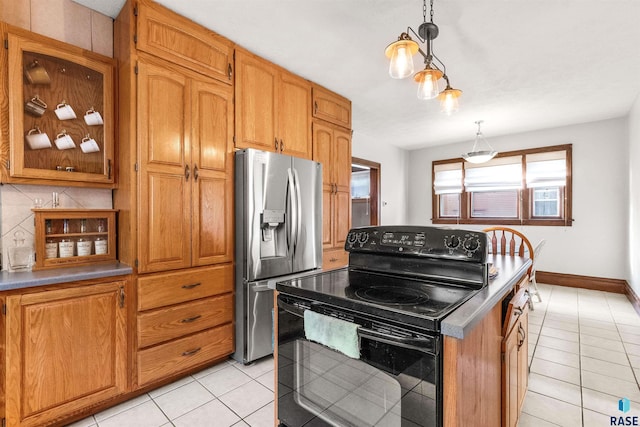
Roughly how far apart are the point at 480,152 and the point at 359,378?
13.0ft

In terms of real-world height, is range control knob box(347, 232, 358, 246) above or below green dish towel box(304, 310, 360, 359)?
above

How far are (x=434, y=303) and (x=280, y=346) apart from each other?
2.28 feet

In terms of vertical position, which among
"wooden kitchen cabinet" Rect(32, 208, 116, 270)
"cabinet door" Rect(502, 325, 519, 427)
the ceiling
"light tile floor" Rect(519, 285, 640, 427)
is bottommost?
Result: "light tile floor" Rect(519, 285, 640, 427)

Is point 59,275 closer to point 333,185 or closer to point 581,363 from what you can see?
point 333,185

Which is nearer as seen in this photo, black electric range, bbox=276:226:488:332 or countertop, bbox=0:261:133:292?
black electric range, bbox=276:226:488:332

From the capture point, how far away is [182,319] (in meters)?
2.14

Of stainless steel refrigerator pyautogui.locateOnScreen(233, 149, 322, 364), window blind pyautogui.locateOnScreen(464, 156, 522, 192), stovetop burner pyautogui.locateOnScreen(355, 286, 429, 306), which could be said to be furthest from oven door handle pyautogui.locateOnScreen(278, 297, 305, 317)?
window blind pyautogui.locateOnScreen(464, 156, 522, 192)

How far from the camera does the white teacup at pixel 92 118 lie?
2.08 metres

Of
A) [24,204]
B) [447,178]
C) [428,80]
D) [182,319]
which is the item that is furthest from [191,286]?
[447,178]

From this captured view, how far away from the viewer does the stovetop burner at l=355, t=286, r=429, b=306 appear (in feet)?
3.47

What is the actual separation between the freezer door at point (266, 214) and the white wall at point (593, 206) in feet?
15.1

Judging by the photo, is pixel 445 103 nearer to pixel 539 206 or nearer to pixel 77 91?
pixel 77 91

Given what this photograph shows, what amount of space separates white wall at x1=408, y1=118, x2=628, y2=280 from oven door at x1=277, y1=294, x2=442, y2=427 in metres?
5.16

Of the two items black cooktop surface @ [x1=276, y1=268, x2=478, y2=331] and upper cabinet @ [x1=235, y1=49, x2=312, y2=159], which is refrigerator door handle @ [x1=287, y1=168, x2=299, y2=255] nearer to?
upper cabinet @ [x1=235, y1=49, x2=312, y2=159]
